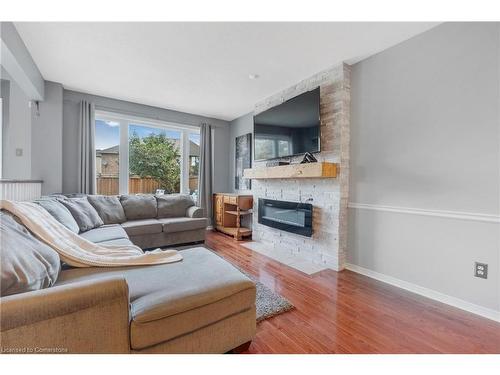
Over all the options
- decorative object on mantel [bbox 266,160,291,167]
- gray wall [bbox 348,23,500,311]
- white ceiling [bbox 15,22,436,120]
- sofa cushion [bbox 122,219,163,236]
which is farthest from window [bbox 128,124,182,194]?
gray wall [bbox 348,23,500,311]

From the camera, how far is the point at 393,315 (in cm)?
177

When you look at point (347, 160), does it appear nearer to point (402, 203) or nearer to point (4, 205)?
point (402, 203)

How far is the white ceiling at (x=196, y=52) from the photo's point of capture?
81.2 inches

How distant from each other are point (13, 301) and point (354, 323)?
1.90m

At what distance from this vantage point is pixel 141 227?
3139mm

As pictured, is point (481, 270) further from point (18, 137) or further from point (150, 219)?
point (18, 137)

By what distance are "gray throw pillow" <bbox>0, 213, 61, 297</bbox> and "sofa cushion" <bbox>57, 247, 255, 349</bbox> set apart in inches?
7.2

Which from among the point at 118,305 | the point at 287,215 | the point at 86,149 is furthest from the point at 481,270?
the point at 86,149

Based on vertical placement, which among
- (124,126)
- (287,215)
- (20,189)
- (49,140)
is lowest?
(287,215)

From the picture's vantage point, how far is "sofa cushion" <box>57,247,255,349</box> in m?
1.04

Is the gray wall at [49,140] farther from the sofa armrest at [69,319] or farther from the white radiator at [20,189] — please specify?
the sofa armrest at [69,319]

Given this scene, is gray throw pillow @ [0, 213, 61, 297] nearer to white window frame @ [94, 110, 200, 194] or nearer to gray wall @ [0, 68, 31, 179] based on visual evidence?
gray wall @ [0, 68, 31, 179]

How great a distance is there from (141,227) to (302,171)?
2.28 meters

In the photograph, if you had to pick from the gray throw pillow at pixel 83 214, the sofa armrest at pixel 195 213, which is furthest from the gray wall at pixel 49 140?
the sofa armrest at pixel 195 213
